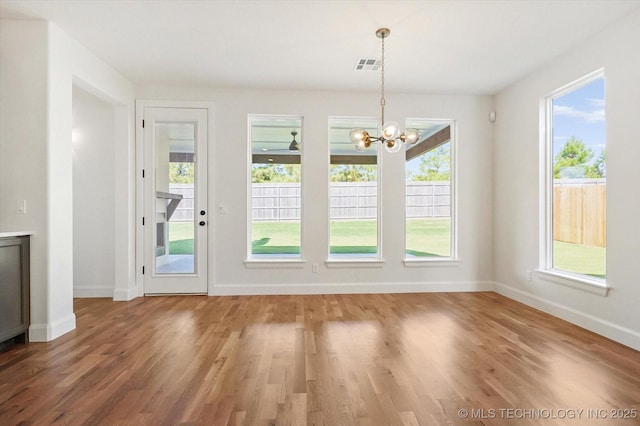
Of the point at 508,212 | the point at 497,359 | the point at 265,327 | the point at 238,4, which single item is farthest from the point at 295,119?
the point at 497,359

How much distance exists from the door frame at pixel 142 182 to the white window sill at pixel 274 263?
53 cm

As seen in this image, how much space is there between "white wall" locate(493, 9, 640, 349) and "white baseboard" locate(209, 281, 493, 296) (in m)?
0.52

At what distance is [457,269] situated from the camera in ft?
15.9

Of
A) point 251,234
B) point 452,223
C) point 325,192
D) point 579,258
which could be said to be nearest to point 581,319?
point 579,258

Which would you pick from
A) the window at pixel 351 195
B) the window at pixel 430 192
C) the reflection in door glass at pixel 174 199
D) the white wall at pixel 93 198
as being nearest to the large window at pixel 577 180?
the window at pixel 430 192

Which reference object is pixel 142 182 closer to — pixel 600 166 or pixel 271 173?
pixel 271 173

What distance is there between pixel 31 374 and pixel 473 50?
474cm

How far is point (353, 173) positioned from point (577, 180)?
262 centimetres

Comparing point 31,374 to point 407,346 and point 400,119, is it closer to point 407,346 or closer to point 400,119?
point 407,346

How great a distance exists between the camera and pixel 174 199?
15.1 feet

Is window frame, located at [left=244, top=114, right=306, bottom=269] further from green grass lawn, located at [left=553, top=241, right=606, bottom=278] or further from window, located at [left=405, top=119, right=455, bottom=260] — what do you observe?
green grass lawn, located at [left=553, top=241, right=606, bottom=278]

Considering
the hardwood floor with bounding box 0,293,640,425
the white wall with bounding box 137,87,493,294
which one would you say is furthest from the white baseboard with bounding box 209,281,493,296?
the hardwood floor with bounding box 0,293,640,425

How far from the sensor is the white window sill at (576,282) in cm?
314

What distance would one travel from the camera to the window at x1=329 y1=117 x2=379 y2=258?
4.84 m
